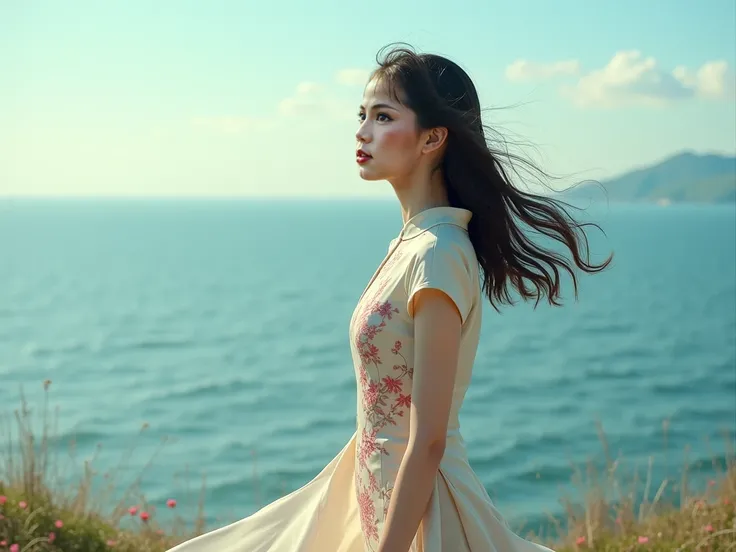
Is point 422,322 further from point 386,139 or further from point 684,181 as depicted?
point 684,181

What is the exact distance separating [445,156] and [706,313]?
50.3m

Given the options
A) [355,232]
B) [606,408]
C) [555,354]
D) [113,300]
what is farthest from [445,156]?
[355,232]

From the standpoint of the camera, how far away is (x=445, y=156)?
2.42 metres

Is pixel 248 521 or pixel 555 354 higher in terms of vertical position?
pixel 248 521

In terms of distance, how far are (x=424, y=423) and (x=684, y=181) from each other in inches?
6147

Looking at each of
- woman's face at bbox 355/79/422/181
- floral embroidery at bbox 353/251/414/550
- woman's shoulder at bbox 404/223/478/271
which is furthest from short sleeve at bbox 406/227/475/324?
woman's face at bbox 355/79/422/181

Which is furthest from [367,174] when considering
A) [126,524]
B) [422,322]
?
[126,524]

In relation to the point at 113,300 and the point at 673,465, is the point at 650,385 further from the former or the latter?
the point at 113,300

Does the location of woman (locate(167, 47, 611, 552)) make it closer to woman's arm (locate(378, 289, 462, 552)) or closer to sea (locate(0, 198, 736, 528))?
woman's arm (locate(378, 289, 462, 552))

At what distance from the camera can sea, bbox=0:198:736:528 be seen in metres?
19.5

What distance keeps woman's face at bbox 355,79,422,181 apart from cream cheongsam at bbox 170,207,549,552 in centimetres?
14

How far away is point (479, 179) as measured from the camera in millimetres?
→ 2426

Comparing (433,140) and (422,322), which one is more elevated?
(433,140)

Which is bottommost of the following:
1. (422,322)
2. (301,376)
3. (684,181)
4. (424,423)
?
(301,376)
